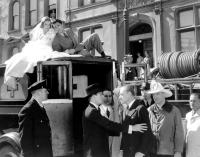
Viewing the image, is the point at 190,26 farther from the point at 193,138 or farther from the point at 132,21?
the point at 193,138

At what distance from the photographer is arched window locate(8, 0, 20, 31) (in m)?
24.1

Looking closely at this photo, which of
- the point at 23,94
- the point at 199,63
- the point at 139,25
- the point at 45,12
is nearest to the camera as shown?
the point at 23,94

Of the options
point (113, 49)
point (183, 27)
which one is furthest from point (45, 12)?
point (183, 27)

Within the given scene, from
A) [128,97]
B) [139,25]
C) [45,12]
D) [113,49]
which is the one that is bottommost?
[128,97]

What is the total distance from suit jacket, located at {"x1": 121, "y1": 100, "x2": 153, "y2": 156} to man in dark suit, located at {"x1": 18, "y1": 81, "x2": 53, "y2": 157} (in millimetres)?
1087

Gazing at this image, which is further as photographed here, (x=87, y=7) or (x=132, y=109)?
(x=87, y=7)

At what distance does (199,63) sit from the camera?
11266 mm

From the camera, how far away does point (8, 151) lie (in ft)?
16.5

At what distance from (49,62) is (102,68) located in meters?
1.33

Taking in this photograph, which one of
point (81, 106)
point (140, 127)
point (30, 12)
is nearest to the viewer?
point (140, 127)

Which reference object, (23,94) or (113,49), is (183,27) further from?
(23,94)

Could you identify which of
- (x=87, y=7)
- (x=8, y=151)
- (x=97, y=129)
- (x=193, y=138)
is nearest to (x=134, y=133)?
(x=97, y=129)

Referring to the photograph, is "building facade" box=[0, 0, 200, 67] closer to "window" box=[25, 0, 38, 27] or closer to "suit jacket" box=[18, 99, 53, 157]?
"window" box=[25, 0, 38, 27]

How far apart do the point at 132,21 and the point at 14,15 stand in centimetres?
1112
